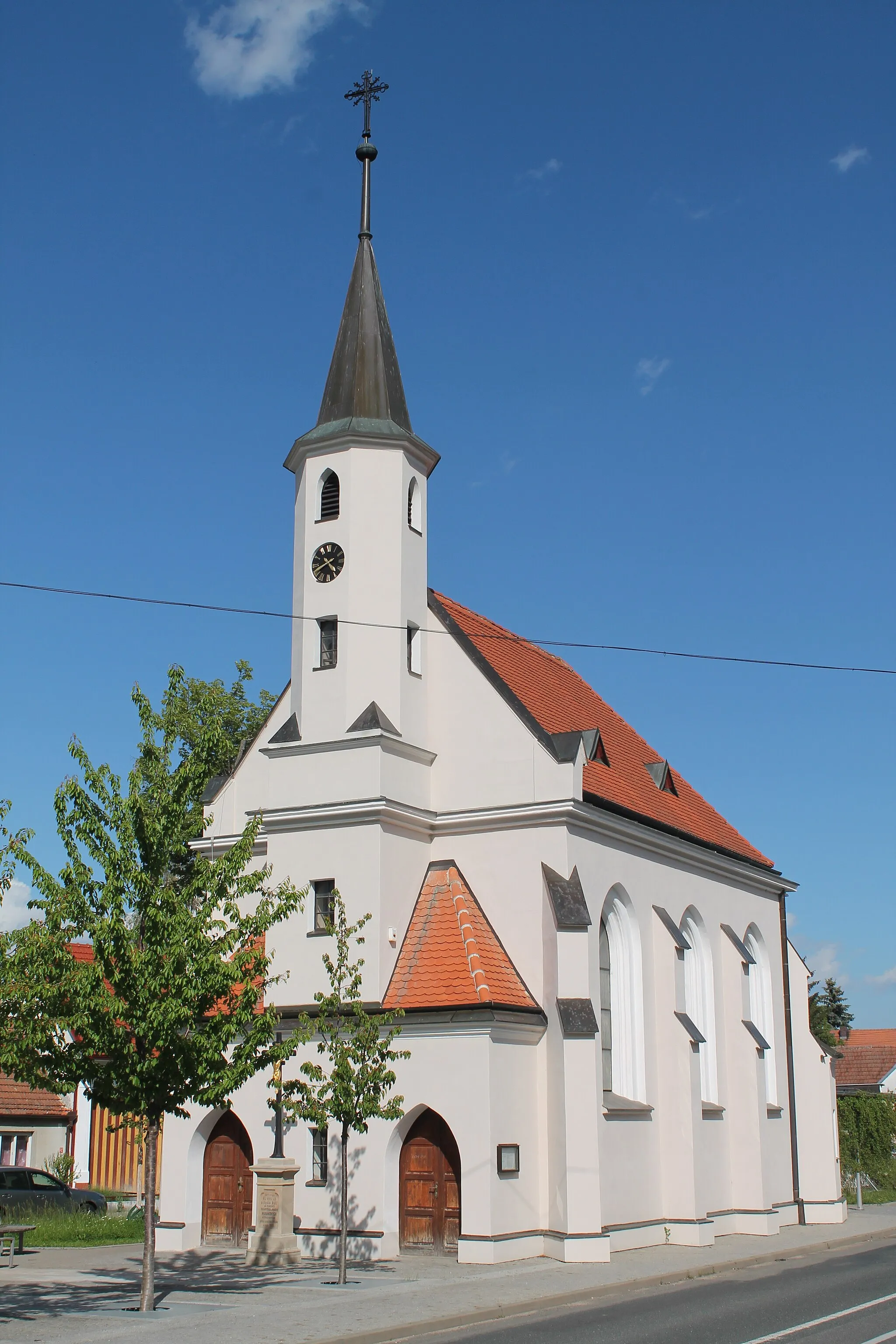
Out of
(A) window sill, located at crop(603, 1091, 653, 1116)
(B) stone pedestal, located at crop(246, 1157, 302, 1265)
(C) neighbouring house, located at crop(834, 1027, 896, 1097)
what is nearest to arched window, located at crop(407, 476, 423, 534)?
(A) window sill, located at crop(603, 1091, 653, 1116)

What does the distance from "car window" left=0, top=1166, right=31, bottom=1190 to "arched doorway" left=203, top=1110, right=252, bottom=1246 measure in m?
7.91

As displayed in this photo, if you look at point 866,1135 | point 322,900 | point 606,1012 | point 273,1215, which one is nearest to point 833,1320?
point 273,1215

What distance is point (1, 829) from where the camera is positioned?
53.8ft

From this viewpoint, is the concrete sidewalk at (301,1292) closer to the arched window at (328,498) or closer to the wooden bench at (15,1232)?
the wooden bench at (15,1232)

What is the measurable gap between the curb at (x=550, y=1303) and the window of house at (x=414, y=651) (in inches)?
452

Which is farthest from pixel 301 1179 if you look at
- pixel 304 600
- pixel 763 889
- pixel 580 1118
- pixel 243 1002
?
pixel 763 889

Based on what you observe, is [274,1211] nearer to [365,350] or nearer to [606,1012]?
[606,1012]

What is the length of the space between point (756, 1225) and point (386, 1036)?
1040 centimetres

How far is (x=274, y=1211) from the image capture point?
819 inches

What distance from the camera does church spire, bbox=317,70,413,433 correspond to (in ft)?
87.8

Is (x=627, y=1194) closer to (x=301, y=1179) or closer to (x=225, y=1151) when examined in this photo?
(x=301, y=1179)

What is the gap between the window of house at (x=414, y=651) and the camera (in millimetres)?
25484

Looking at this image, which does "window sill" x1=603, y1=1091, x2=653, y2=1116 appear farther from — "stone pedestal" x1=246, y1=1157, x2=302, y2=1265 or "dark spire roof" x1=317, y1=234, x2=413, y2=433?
"dark spire roof" x1=317, y1=234, x2=413, y2=433

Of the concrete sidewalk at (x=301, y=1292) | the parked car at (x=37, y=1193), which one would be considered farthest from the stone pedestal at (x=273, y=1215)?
the parked car at (x=37, y=1193)
